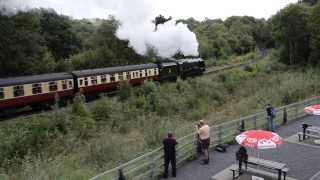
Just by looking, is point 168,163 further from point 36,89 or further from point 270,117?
point 36,89

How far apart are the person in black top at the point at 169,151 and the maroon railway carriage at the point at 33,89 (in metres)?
13.8

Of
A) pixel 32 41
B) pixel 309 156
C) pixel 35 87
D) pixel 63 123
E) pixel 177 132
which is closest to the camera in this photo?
pixel 309 156

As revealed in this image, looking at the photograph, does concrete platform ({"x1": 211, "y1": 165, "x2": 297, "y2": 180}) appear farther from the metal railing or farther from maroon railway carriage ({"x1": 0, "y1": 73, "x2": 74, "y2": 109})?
maroon railway carriage ({"x1": 0, "y1": 73, "x2": 74, "y2": 109})

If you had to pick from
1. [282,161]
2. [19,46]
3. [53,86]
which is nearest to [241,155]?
[282,161]

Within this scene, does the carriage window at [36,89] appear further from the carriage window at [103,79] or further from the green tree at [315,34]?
the green tree at [315,34]

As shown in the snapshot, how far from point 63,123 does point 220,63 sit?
4111 cm

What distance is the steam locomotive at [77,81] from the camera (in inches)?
930

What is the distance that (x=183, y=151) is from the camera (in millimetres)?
13664

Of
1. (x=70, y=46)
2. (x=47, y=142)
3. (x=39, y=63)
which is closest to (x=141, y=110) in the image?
(x=47, y=142)

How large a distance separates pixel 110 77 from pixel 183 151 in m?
18.5

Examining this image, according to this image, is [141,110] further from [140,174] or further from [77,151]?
[140,174]

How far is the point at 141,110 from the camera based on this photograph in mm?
28125

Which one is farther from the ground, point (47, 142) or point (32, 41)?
point (32, 41)

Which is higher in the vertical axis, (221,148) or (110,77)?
(110,77)
